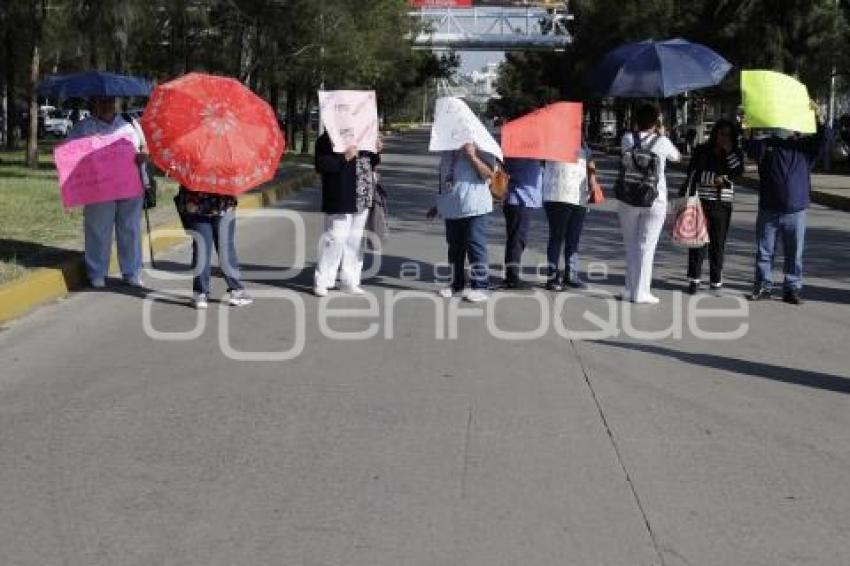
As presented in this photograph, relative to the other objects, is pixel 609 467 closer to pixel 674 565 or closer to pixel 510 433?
pixel 510 433

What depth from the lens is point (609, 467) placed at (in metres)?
5.38

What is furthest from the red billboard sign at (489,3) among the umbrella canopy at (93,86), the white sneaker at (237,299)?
the white sneaker at (237,299)

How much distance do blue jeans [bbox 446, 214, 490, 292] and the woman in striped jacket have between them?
203 centimetres

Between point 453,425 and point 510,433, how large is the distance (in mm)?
339

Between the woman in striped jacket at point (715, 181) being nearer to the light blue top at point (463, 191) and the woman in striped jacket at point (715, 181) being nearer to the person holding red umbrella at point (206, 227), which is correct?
the light blue top at point (463, 191)

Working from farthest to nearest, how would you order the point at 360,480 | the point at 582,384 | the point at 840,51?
1. the point at 840,51
2. the point at 582,384
3. the point at 360,480

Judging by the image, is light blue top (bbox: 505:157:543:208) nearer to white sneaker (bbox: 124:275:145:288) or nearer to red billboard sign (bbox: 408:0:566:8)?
white sneaker (bbox: 124:275:145:288)

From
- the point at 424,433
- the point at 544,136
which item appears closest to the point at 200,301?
the point at 544,136

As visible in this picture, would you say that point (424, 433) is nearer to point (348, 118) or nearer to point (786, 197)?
point (348, 118)

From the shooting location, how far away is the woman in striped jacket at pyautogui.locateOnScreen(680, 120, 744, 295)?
33.9ft

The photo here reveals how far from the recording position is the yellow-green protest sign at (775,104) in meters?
9.69

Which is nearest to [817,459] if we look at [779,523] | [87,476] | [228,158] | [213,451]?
[779,523]

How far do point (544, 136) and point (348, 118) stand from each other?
1.80m

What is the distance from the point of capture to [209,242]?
933cm
